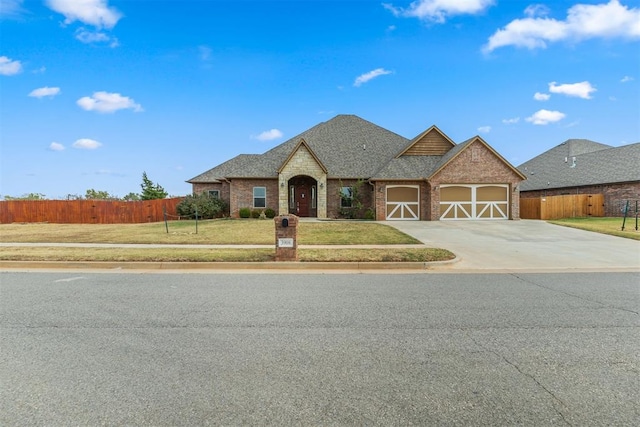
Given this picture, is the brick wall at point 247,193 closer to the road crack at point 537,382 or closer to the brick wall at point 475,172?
the brick wall at point 475,172

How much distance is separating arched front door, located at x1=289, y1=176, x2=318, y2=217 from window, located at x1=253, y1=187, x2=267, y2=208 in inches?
82.8

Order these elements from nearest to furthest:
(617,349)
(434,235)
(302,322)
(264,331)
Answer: (617,349) < (264,331) < (302,322) < (434,235)

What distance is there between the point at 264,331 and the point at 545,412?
122 inches

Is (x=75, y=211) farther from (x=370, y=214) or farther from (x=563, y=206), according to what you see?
(x=563, y=206)

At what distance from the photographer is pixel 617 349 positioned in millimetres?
4148

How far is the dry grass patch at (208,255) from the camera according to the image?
10148mm

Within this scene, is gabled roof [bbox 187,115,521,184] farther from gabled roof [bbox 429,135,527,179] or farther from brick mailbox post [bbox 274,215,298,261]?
brick mailbox post [bbox 274,215,298,261]

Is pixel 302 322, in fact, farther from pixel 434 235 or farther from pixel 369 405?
pixel 434 235

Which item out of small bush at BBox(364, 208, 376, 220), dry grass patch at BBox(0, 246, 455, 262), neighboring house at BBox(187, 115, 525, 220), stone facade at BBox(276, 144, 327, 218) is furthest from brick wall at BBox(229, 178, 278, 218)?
dry grass patch at BBox(0, 246, 455, 262)

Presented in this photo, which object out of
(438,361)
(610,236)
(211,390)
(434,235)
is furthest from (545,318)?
(610,236)

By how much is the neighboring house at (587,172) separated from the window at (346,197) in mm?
18710

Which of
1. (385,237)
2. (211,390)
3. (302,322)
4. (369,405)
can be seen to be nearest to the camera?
(369,405)

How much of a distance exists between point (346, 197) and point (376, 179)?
2.82 m

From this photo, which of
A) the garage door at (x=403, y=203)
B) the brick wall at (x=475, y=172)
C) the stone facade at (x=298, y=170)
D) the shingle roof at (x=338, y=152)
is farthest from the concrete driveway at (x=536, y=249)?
the shingle roof at (x=338, y=152)
